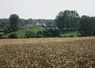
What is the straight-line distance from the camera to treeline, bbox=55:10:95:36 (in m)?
62.9

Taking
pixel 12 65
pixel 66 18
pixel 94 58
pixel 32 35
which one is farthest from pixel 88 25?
pixel 12 65

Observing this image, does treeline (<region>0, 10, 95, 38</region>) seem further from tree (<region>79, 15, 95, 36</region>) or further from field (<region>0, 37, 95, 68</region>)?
field (<region>0, 37, 95, 68</region>)

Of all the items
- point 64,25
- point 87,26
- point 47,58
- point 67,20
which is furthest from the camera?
point 67,20

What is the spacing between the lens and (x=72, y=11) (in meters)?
93.6

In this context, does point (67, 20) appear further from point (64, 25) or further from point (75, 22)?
point (64, 25)

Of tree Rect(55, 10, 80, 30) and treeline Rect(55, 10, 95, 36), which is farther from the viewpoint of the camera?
tree Rect(55, 10, 80, 30)

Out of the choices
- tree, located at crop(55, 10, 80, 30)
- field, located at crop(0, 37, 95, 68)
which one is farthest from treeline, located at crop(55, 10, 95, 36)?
field, located at crop(0, 37, 95, 68)

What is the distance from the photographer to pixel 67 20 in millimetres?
87250

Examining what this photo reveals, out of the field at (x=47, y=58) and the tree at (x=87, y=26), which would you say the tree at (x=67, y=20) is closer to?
the tree at (x=87, y=26)

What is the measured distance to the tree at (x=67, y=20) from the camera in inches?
3245

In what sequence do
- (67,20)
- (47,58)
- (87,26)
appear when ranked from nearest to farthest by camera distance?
(47,58) → (87,26) → (67,20)

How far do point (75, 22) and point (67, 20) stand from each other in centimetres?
295

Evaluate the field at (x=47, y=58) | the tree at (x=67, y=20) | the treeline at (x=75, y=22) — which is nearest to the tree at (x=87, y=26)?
the treeline at (x=75, y=22)

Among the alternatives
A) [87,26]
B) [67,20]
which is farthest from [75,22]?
[87,26]
